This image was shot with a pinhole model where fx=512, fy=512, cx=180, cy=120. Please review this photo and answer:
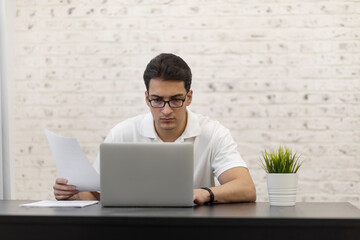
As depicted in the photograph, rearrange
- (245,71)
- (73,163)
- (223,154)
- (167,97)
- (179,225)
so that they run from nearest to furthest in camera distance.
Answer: (179,225), (73,163), (167,97), (223,154), (245,71)

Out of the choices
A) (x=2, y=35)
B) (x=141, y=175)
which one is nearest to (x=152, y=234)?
(x=141, y=175)

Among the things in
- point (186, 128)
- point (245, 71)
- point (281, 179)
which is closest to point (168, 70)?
point (186, 128)

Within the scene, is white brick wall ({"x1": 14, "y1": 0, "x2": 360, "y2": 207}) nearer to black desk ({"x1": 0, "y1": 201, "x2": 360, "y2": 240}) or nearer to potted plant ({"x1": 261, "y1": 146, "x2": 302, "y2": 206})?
potted plant ({"x1": 261, "y1": 146, "x2": 302, "y2": 206})

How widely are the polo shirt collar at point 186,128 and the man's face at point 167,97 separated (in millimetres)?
117

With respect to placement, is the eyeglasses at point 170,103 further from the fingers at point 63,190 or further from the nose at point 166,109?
the fingers at point 63,190

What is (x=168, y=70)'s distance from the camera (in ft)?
7.72

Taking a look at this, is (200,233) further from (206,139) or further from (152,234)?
(206,139)

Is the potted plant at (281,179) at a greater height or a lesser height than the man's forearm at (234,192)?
greater

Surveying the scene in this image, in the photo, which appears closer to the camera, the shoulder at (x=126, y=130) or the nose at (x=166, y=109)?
the nose at (x=166, y=109)

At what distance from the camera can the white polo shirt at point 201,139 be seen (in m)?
2.50

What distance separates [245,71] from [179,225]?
2078 millimetres

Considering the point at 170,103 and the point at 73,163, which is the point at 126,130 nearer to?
the point at 170,103

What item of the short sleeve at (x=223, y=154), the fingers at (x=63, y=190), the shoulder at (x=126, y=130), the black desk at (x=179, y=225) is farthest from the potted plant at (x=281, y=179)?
the shoulder at (x=126, y=130)

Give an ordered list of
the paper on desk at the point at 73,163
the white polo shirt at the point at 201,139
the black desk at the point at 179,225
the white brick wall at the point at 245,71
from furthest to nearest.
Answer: the white brick wall at the point at 245,71
the white polo shirt at the point at 201,139
the paper on desk at the point at 73,163
the black desk at the point at 179,225
